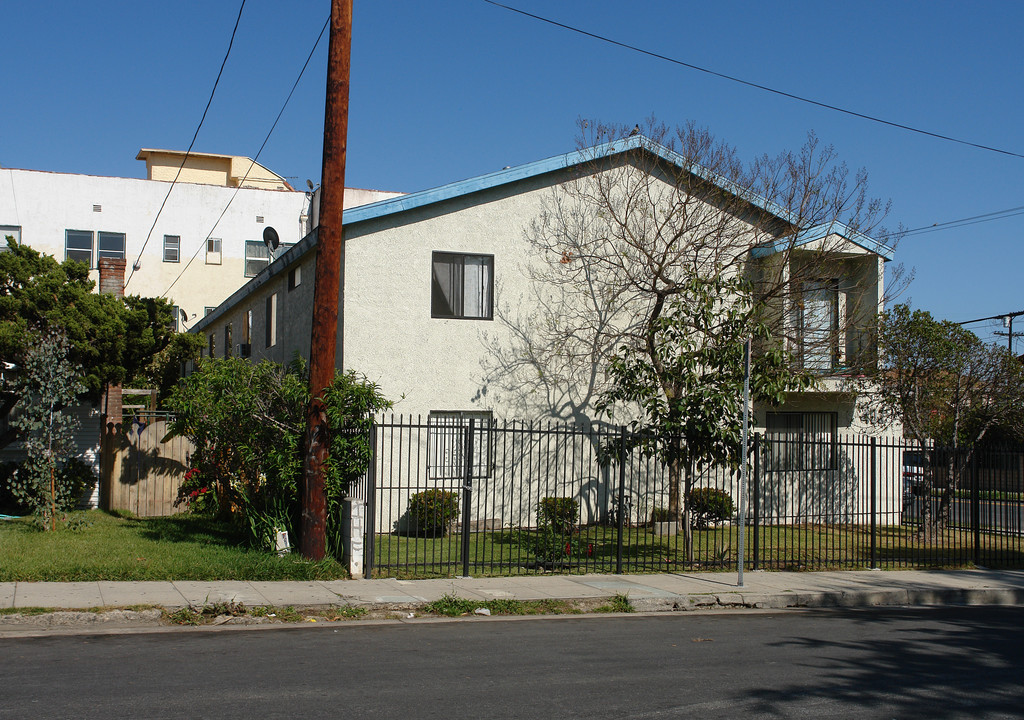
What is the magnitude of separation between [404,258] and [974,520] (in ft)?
37.8

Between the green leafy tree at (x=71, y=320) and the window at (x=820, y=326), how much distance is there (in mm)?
13505

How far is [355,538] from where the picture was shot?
11695mm

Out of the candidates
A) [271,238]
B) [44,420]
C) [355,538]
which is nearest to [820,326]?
[355,538]

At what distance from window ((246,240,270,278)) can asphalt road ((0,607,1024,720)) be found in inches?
1258

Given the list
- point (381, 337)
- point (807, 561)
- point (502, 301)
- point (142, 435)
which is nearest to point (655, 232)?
point (502, 301)

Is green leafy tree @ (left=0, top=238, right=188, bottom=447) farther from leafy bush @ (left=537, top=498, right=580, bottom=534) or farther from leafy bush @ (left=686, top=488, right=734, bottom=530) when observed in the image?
leafy bush @ (left=686, top=488, right=734, bottom=530)

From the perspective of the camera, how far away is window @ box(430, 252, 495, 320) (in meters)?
17.3

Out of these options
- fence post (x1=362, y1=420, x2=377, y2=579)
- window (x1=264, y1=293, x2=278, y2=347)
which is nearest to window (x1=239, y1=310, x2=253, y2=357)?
window (x1=264, y1=293, x2=278, y2=347)

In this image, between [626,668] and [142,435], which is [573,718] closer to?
[626,668]

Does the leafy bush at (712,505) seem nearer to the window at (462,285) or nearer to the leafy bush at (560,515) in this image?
the leafy bush at (560,515)

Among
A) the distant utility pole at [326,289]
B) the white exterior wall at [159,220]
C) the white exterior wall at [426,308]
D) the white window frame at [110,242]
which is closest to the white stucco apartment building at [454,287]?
the white exterior wall at [426,308]

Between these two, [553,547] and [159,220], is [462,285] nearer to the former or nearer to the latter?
[553,547]

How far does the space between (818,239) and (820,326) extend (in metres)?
1.90

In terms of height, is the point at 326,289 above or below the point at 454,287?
below
